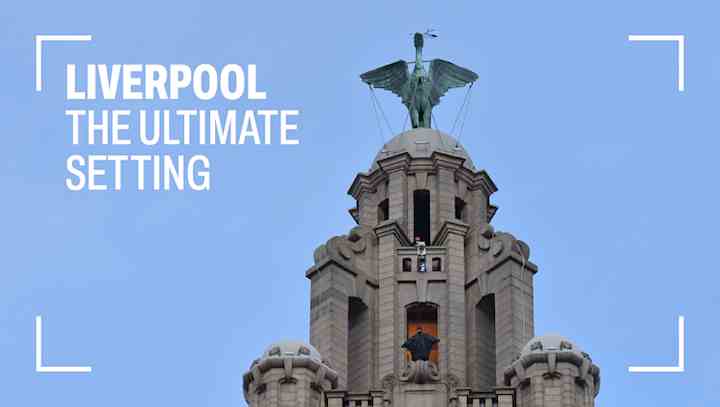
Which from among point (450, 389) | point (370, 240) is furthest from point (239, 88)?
point (450, 389)

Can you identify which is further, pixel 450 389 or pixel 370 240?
pixel 370 240

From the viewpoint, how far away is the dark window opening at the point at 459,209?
87688 millimetres

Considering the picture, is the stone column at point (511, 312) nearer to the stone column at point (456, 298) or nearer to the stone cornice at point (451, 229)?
the stone column at point (456, 298)

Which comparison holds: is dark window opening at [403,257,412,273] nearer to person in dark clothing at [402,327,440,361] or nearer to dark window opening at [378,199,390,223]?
dark window opening at [378,199,390,223]

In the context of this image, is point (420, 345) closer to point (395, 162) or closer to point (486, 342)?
point (486, 342)

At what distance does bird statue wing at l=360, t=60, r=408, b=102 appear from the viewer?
300 feet

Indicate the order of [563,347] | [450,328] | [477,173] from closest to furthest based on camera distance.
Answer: [563,347] → [450,328] → [477,173]

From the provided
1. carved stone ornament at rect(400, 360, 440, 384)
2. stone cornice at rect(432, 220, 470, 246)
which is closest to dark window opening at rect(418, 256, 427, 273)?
stone cornice at rect(432, 220, 470, 246)

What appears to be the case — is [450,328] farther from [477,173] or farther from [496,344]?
[477,173]

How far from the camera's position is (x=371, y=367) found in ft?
270

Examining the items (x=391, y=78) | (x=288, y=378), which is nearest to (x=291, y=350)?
(x=288, y=378)

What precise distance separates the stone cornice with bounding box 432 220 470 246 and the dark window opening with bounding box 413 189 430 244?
148cm

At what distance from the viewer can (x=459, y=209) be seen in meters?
87.9

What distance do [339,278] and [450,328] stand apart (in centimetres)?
363
